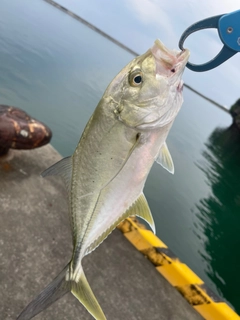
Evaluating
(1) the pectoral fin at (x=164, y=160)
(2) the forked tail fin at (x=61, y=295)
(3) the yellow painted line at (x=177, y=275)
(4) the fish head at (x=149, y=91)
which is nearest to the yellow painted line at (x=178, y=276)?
(3) the yellow painted line at (x=177, y=275)

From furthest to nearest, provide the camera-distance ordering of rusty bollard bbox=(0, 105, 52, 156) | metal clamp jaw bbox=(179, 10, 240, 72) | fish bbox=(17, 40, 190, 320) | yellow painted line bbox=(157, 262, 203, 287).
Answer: rusty bollard bbox=(0, 105, 52, 156)
yellow painted line bbox=(157, 262, 203, 287)
metal clamp jaw bbox=(179, 10, 240, 72)
fish bbox=(17, 40, 190, 320)

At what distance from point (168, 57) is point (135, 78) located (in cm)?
21

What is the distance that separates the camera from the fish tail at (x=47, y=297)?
1.85 metres

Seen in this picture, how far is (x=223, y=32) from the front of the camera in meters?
1.88

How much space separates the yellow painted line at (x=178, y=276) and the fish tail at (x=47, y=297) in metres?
2.47

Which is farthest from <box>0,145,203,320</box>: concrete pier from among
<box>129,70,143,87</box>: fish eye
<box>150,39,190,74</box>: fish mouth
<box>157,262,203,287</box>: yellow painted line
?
<box>150,39,190,74</box>: fish mouth

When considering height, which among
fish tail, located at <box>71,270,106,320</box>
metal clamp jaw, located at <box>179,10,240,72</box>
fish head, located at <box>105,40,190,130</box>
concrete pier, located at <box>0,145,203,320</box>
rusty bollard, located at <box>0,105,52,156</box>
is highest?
metal clamp jaw, located at <box>179,10,240,72</box>

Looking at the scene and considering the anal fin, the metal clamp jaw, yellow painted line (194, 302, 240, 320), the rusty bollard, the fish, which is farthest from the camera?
the rusty bollard

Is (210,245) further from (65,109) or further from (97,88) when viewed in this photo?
(97,88)

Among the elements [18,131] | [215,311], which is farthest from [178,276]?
[18,131]

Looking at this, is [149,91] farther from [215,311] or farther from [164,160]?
[215,311]

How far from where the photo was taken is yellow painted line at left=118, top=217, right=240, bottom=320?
12.7 feet

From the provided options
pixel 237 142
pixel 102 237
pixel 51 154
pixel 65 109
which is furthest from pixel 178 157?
pixel 237 142

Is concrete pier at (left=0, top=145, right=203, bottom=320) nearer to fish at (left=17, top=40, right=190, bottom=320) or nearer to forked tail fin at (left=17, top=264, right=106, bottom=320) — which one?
forked tail fin at (left=17, top=264, right=106, bottom=320)
